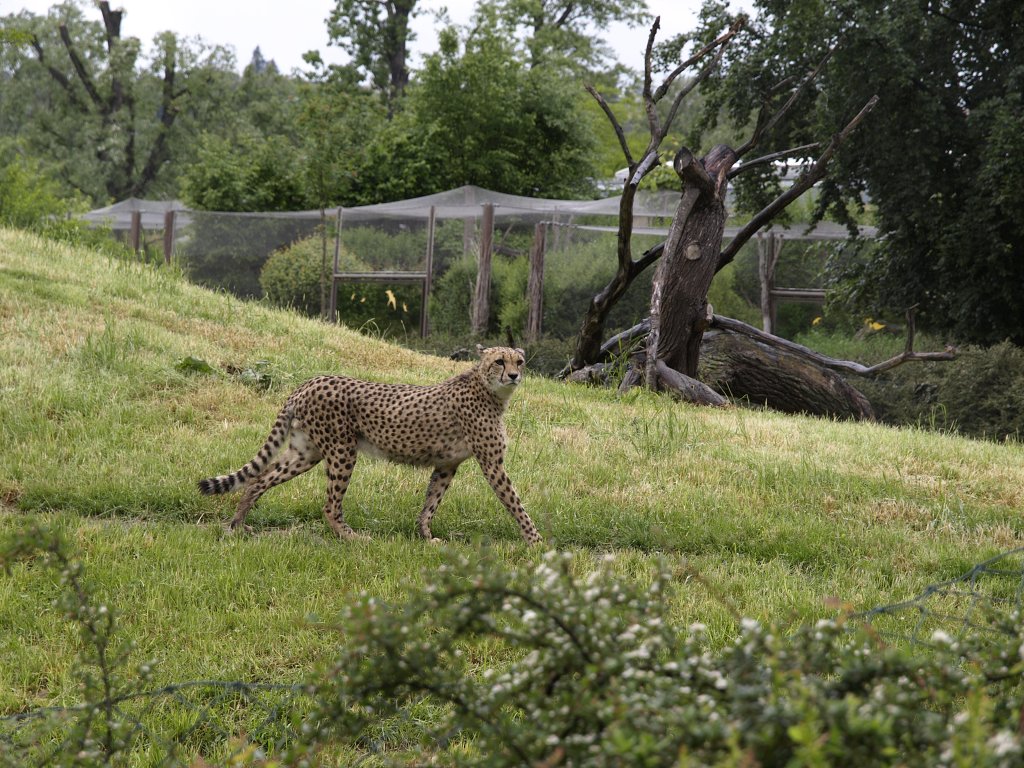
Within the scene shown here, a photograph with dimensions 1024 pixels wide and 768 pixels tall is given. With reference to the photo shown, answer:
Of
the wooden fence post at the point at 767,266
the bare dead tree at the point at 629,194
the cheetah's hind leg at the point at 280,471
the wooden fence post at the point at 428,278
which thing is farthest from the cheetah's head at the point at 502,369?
the wooden fence post at the point at 428,278

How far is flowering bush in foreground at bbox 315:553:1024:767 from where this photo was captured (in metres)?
1.74

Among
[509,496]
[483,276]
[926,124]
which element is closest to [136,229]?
[483,276]

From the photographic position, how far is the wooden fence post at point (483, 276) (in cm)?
1797

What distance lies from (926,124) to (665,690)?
13.6m

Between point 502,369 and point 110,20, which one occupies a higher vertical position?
point 110,20

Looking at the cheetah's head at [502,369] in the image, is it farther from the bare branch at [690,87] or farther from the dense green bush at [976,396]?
the dense green bush at [976,396]

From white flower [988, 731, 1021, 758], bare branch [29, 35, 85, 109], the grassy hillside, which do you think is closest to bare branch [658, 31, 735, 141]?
the grassy hillside

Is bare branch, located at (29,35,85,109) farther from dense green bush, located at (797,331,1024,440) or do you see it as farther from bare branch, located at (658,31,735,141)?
dense green bush, located at (797,331,1024,440)

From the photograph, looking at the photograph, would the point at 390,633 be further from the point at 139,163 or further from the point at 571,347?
the point at 139,163

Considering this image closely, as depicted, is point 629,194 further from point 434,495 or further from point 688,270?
point 434,495

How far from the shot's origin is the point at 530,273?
58.2ft

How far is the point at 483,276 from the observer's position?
18031 millimetres

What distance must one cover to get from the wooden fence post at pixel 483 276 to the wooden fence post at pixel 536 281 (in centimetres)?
78

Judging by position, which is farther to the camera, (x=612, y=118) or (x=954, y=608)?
(x=612, y=118)
